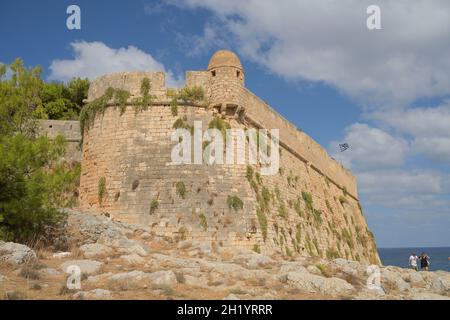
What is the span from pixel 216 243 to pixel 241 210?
1.52 metres

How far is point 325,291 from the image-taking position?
860 cm

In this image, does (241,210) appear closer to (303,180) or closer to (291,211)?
(291,211)

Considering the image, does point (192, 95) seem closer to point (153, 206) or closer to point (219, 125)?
point (219, 125)

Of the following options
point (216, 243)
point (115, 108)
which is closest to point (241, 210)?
point (216, 243)

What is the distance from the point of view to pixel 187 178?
14.6 meters

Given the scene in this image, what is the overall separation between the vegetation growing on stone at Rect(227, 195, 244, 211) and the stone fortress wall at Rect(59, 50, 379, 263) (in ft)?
0.37

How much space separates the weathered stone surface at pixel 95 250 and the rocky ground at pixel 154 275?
2 cm

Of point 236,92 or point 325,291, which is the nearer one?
point 325,291

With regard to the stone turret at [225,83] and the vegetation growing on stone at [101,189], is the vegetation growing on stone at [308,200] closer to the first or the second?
the stone turret at [225,83]

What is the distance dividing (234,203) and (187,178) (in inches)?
71.4

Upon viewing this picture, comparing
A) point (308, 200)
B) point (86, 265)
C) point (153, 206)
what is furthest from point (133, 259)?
point (308, 200)

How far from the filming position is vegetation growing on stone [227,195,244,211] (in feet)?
47.6

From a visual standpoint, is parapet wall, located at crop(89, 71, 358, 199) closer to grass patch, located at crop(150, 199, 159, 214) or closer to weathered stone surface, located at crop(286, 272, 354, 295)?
grass patch, located at crop(150, 199, 159, 214)
